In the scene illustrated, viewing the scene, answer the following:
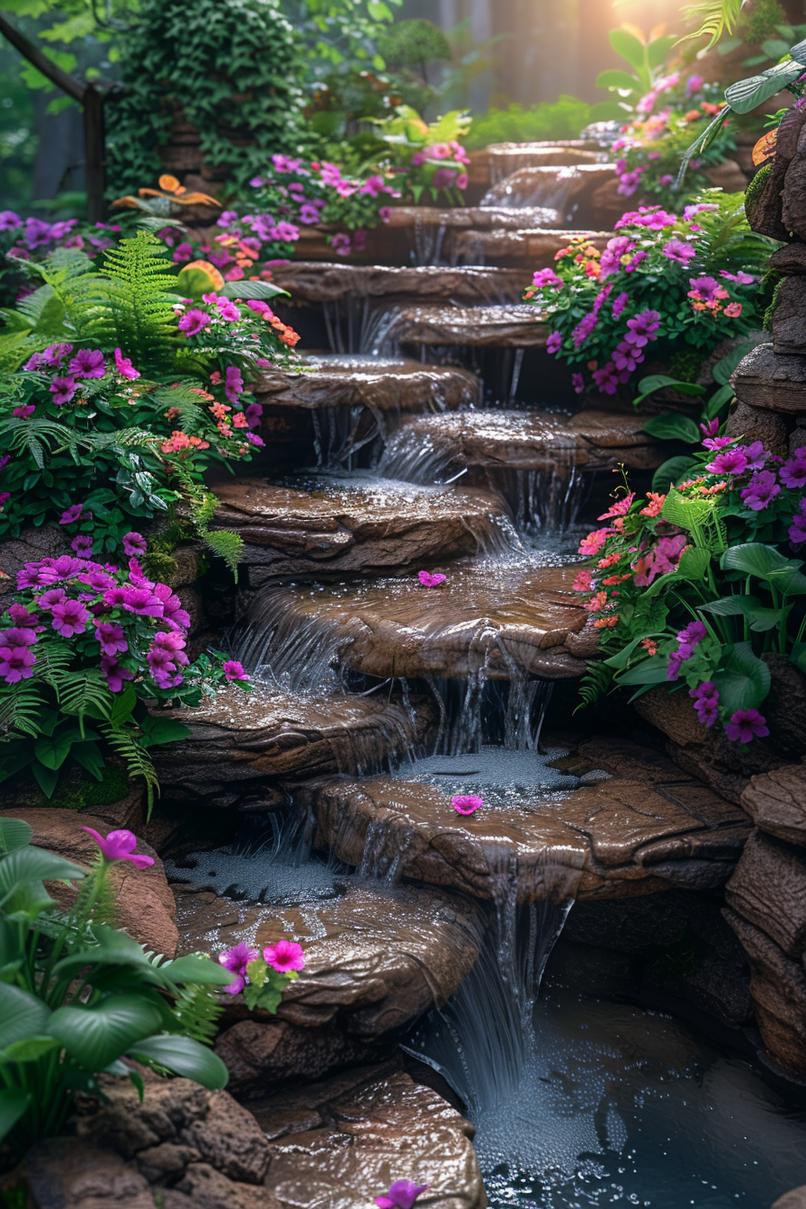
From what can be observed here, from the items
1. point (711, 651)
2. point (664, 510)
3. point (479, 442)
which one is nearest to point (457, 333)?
point (479, 442)

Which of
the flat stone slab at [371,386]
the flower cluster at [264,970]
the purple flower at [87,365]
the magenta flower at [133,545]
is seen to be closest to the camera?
the flower cluster at [264,970]

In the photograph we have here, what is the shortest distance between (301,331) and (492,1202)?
6.25 m

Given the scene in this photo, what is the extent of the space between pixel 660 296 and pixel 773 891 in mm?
3862

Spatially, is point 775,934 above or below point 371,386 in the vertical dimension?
below

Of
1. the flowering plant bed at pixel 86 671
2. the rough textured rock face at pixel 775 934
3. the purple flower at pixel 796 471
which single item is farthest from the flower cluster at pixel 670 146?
the rough textured rock face at pixel 775 934

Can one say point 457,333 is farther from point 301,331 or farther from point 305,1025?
point 305,1025

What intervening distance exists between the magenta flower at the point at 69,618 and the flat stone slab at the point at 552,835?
1.17 meters

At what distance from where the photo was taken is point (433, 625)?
508 centimetres

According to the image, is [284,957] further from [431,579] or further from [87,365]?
[87,365]

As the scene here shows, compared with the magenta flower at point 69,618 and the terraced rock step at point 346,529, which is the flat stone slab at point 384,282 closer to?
the terraced rock step at point 346,529

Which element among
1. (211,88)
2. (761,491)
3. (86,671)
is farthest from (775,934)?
(211,88)

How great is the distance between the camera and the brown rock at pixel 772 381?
15.1ft

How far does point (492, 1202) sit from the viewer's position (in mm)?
3578

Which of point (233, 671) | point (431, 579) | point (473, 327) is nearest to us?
point (233, 671)
